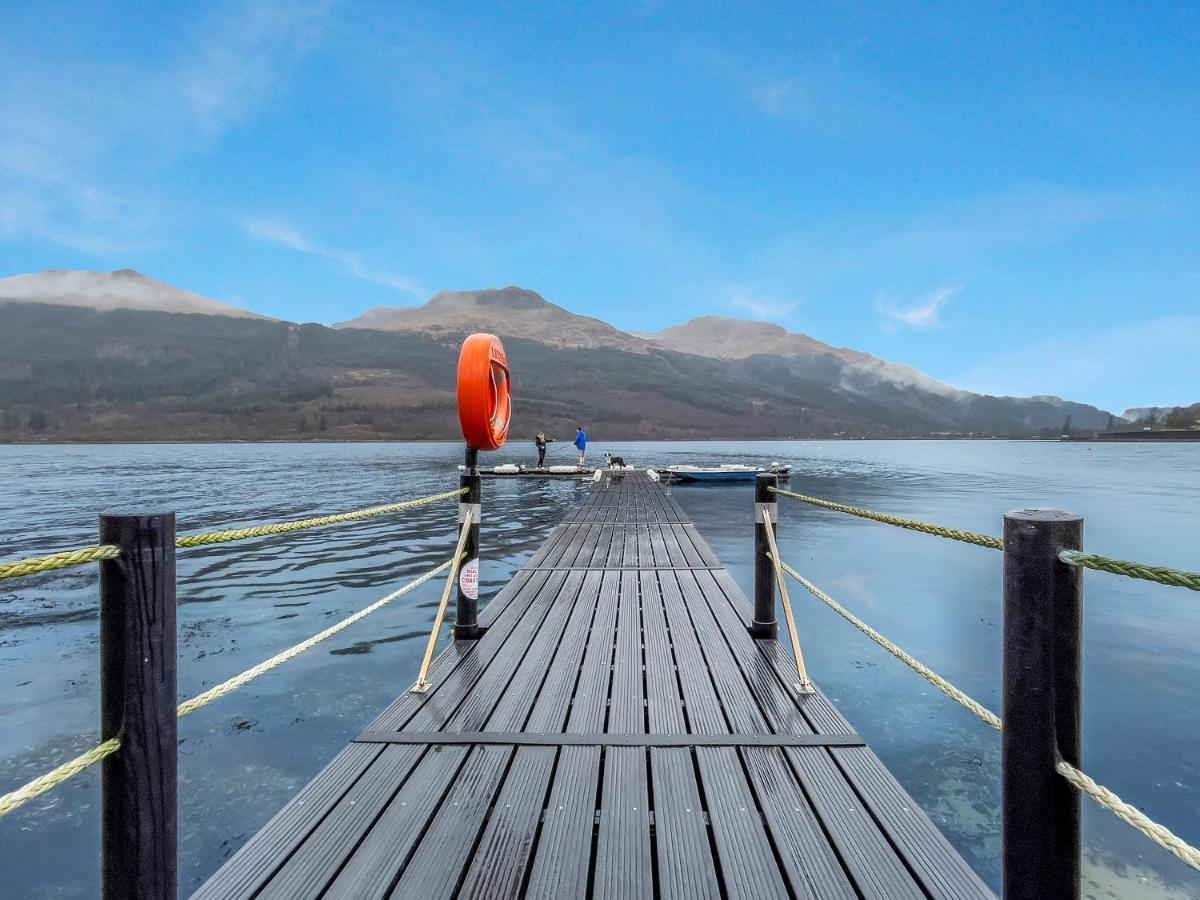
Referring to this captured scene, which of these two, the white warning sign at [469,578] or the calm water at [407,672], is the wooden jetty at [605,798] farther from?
the calm water at [407,672]

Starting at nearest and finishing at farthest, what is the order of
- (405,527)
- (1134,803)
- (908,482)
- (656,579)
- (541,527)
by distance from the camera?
(1134,803)
(656,579)
(541,527)
(405,527)
(908,482)

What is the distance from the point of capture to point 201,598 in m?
10.0

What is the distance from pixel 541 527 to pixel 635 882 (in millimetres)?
14558

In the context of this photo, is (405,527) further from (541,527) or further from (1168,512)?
(1168,512)

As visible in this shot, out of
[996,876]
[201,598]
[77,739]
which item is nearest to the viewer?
[996,876]

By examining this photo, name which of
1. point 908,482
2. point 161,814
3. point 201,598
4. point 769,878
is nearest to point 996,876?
point 769,878

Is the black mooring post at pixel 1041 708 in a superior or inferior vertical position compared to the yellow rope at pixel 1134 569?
inferior

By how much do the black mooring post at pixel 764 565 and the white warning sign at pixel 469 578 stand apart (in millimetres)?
2109

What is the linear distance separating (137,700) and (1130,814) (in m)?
2.35

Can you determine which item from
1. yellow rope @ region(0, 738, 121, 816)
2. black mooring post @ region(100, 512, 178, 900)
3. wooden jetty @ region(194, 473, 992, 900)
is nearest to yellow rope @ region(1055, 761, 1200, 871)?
wooden jetty @ region(194, 473, 992, 900)

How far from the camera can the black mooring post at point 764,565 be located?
427 centimetres

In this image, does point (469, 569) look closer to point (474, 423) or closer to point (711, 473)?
point (474, 423)

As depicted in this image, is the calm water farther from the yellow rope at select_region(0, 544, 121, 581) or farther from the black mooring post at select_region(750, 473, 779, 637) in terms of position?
the black mooring post at select_region(750, 473, 779, 637)

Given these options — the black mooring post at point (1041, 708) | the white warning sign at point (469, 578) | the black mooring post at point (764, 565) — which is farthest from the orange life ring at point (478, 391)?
the black mooring post at point (1041, 708)
